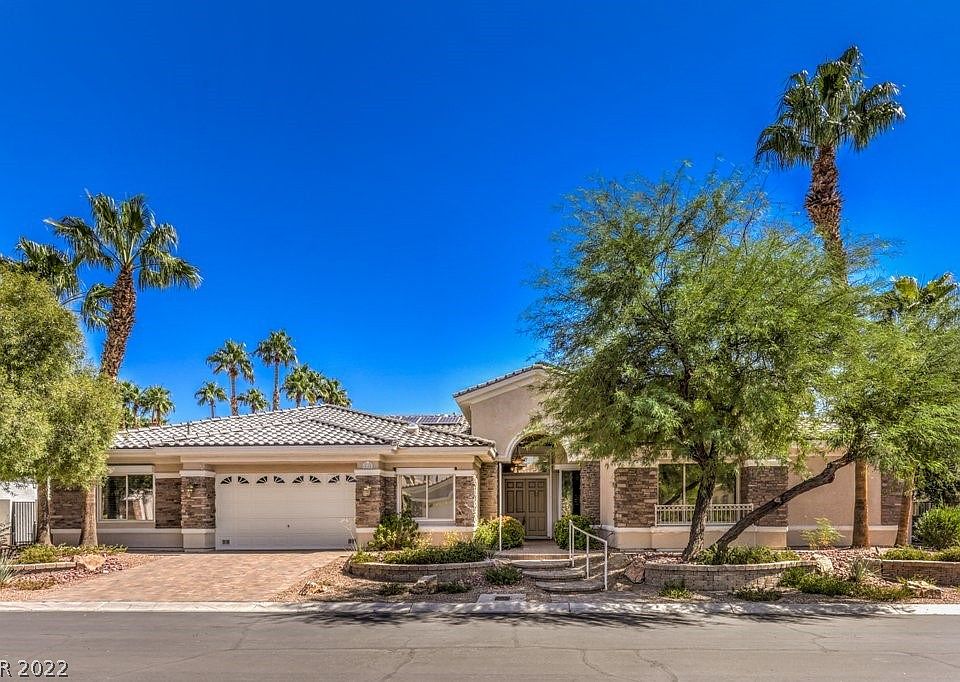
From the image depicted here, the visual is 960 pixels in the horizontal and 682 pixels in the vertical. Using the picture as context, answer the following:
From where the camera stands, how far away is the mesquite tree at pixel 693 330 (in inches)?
531

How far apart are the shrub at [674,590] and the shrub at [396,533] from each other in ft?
25.9

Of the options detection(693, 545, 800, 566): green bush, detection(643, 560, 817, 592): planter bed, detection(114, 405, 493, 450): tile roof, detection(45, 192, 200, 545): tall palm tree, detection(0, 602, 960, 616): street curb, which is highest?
detection(45, 192, 200, 545): tall palm tree

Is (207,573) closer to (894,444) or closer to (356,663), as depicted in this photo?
(356,663)

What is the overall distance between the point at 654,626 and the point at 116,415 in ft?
50.8

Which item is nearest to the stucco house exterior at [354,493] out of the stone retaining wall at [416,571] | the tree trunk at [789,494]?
the tree trunk at [789,494]

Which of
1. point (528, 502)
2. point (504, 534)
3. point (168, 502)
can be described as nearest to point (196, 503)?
point (168, 502)

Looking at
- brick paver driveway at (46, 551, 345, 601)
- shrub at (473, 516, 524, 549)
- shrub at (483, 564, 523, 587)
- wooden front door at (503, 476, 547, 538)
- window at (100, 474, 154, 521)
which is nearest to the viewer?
brick paver driveway at (46, 551, 345, 601)

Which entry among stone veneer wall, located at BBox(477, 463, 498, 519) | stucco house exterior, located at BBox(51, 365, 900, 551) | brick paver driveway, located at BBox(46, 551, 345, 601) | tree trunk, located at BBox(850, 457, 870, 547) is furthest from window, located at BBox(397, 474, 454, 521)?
tree trunk, located at BBox(850, 457, 870, 547)

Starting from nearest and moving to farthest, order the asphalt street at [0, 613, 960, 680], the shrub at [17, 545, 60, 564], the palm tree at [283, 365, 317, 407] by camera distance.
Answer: the asphalt street at [0, 613, 960, 680]
the shrub at [17, 545, 60, 564]
the palm tree at [283, 365, 317, 407]

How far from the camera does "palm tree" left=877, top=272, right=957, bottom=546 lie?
16828 millimetres

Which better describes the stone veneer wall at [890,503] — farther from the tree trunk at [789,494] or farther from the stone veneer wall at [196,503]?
the stone veneer wall at [196,503]

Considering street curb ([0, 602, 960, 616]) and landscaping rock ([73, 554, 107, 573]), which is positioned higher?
street curb ([0, 602, 960, 616])

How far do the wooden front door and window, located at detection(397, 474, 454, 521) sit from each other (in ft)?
9.99

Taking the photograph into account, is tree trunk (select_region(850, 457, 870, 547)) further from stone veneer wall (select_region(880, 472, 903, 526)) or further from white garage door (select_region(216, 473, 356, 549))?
white garage door (select_region(216, 473, 356, 549))
